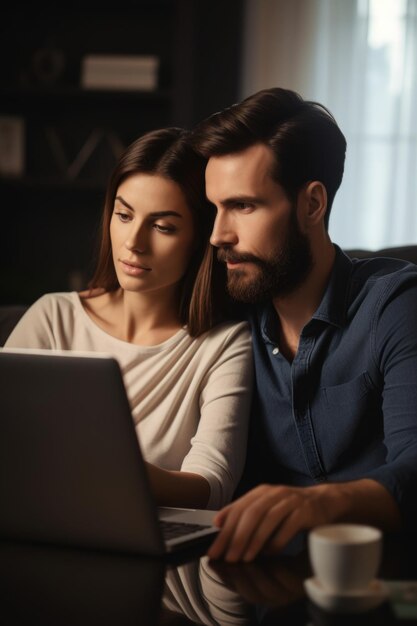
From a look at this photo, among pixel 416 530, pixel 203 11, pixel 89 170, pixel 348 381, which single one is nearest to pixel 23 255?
pixel 89 170

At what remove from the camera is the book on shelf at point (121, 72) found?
13.0 feet

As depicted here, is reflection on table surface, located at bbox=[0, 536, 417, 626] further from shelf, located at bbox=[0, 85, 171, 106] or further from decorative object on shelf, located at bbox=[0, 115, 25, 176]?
decorative object on shelf, located at bbox=[0, 115, 25, 176]

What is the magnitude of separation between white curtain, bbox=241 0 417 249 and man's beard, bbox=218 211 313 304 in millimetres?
2441

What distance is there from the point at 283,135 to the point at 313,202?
0.14m

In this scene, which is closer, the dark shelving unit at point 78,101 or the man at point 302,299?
the man at point 302,299

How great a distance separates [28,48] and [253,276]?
3.03 metres

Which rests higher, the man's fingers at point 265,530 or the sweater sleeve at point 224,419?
the man's fingers at point 265,530

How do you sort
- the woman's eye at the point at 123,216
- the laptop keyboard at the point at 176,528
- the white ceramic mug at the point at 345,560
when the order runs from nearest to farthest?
the white ceramic mug at the point at 345,560 → the laptop keyboard at the point at 176,528 → the woman's eye at the point at 123,216

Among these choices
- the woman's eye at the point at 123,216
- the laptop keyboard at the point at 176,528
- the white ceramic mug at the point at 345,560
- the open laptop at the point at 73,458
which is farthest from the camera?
the woman's eye at the point at 123,216

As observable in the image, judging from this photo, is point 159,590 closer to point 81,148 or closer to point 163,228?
point 163,228

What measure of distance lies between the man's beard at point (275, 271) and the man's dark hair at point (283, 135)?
0.08 metres

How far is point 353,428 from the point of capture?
157 centimetres

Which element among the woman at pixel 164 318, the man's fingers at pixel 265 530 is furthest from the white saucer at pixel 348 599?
the woman at pixel 164 318

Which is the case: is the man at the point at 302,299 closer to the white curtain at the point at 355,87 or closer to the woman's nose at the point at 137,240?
the woman's nose at the point at 137,240
